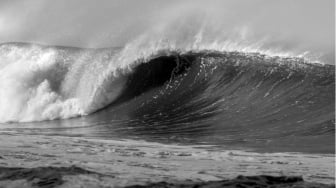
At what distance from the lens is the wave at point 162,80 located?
16.5 meters

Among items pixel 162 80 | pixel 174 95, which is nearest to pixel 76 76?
pixel 162 80

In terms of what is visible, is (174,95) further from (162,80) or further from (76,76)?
(76,76)

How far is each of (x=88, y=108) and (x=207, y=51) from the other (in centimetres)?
619

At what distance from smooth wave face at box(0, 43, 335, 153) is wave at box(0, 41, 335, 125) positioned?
5cm

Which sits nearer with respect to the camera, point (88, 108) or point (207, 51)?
point (88, 108)

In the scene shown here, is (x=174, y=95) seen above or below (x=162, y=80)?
below

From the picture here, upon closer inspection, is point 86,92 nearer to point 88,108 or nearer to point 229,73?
point 88,108

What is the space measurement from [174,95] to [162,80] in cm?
221

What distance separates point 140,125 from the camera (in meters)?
16.0

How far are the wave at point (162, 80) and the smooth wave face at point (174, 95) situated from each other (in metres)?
0.05

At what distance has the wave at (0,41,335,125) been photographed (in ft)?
54.1

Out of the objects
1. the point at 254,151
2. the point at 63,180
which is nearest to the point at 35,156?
the point at 63,180

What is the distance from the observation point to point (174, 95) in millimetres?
19547

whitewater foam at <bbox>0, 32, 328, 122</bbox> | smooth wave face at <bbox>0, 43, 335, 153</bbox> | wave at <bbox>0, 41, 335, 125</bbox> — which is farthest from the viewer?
whitewater foam at <bbox>0, 32, 328, 122</bbox>
